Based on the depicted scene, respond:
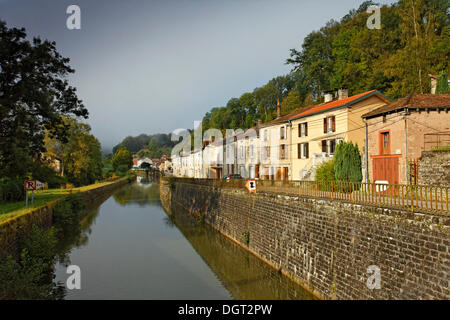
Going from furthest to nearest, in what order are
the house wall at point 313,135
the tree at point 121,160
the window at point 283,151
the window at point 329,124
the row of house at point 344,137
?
the tree at point 121,160 < the window at point 283,151 < the window at point 329,124 < the house wall at point 313,135 < the row of house at point 344,137

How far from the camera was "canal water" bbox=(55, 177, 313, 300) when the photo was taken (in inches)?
565

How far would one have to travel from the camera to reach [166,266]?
18.6 m

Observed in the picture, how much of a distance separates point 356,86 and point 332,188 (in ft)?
114

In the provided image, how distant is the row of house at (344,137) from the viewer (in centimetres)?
1883

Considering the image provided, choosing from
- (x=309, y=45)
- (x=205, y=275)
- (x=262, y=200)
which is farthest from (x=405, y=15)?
(x=205, y=275)

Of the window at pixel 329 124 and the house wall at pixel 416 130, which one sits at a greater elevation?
the window at pixel 329 124

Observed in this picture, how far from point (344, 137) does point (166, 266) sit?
17881 millimetres

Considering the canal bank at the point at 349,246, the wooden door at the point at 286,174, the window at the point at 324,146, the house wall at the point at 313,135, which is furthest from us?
the wooden door at the point at 286,174

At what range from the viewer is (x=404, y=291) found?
8570 mm

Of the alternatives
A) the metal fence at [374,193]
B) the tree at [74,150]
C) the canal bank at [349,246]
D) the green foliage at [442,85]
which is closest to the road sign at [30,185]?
the metal fence at [374,193]

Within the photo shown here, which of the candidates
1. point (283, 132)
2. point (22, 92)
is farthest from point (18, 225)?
point (283, 132)

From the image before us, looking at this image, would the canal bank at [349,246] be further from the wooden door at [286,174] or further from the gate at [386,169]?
the wooden door at [286,174]

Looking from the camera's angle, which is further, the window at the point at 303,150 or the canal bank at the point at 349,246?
the window at the point at 303,150

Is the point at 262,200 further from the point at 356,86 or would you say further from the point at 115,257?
the point at 356,86
